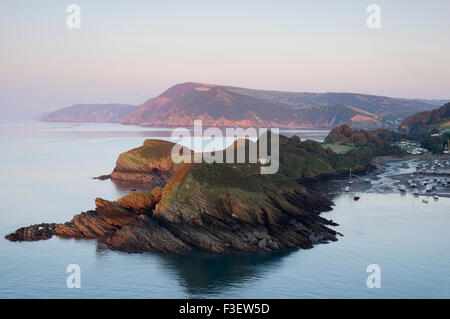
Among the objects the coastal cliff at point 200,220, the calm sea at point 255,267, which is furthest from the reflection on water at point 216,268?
the coastal cliff at point 200,220

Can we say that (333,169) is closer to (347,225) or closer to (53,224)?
(347,225)

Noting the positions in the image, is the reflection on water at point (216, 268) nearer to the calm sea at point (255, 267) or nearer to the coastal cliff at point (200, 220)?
the calm sea at point (255, 267)

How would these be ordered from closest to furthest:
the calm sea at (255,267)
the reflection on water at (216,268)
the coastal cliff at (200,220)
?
1. the calm sea at (255,267)
2. the reflection on water at (216,268)
3. the coastal cliff at (200,220)

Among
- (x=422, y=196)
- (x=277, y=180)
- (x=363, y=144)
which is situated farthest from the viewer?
(x=363, y=144)

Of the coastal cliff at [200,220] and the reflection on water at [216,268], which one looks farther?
the coastal cliff at [200,220]

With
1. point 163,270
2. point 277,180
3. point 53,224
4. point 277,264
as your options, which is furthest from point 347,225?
point 53,224

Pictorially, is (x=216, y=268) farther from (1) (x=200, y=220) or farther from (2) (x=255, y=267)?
(1) (x=200, y=220)

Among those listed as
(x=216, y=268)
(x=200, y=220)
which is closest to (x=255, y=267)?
(x=216, y=268)

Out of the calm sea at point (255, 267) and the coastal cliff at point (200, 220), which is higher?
the coastal cliff at point (200, 220)

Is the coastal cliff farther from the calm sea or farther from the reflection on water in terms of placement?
the calm sea
